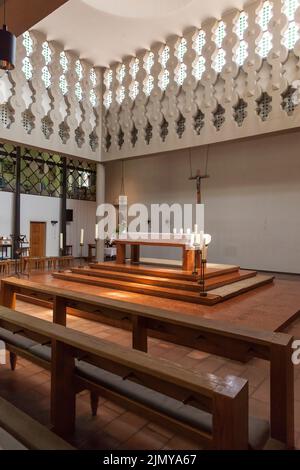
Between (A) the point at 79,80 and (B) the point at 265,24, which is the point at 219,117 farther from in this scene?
(A) the point at 79,80

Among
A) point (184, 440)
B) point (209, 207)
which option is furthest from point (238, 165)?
point (184, 440)

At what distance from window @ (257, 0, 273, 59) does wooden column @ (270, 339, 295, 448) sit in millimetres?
7290

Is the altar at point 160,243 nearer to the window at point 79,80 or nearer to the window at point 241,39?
the window at point 241,39

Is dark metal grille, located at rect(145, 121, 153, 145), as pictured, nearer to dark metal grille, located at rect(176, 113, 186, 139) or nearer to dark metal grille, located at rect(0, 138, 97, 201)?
dark metal grille, located at rect(176, 113, 186, 139)

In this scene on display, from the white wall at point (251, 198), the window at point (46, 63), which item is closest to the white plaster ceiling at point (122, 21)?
the window at point (46, 63)

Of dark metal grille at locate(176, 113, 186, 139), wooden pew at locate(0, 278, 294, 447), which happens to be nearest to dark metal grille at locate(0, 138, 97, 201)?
dark metal grille at locate(176, 113, 186, 139)

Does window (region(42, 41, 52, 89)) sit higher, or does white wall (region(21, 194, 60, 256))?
window (region(42, 41, 52, 89))

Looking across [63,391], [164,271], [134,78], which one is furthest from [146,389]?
[134,78]

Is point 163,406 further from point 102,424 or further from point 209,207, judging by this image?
point 209,207

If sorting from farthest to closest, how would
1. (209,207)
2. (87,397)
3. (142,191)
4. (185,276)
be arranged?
(142,191), (209,207), (185,276), (87,397)

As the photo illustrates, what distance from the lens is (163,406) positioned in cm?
151

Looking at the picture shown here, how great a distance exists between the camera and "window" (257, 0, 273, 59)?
693cm

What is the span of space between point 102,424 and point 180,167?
361 inches

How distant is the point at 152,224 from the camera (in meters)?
11.0
